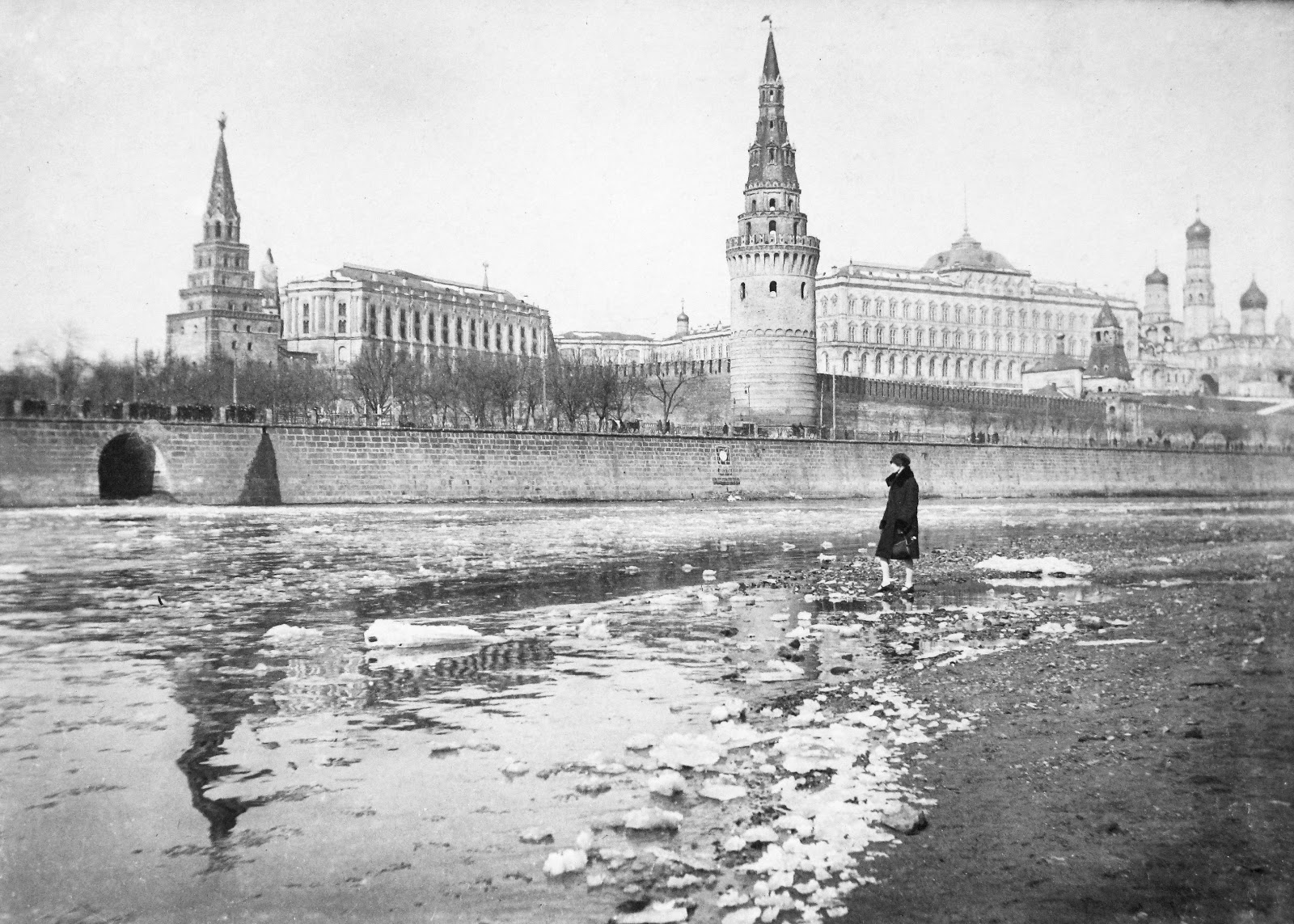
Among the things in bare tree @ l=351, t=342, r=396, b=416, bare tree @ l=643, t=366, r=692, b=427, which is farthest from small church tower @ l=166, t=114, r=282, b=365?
bare tree @ l=643, t=366, r=692, b=427

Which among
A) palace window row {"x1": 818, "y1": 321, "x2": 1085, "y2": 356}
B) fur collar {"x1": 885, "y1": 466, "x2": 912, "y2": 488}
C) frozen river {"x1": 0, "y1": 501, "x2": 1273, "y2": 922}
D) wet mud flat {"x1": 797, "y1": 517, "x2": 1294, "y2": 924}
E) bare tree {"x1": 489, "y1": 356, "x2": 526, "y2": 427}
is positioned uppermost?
palace window row {"x1": 818, "y1": 321, "x2": 1085, "y2": 356}

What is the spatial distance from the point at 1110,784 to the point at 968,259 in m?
119

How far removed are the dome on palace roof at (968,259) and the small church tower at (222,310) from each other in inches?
2754

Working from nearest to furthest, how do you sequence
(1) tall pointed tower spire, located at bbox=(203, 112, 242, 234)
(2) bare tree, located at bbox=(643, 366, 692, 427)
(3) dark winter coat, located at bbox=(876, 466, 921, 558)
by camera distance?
(3) dark winter coat, located at bbox=(876, 466, 921, 558) < (1) tall pointed tower spire, located at bbox=(203, 112, 242, 234) < (2) bare tree, located at bbox=(643, 366, 692, 427)

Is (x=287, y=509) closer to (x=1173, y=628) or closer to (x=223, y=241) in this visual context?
(x=223, y=241)

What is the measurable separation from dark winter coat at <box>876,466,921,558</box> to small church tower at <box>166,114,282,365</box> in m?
36.3

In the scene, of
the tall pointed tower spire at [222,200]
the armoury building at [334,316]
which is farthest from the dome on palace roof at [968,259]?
the tall pointed tower spire at [222,200]

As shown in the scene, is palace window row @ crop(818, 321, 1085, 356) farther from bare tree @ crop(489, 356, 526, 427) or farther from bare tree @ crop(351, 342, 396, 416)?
bare tree @ crop(351, 342, 396, 416)

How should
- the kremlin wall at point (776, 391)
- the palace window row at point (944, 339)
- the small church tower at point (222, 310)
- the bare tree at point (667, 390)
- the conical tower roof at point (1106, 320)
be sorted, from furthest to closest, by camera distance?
1. the palace window row at point (944, 339)
2. the conical tower roof at point (1106, 320)
3. the bare tree at point (667, 390)
4. the small church tower at point (222, 310)
5. the kremlin wall at point (776, 391)

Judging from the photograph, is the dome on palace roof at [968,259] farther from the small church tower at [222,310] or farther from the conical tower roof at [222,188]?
the conical tower roof at [222,188]

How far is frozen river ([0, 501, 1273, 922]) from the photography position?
4.07 m

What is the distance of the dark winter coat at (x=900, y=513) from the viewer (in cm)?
1123

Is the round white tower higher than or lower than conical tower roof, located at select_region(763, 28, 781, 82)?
lower

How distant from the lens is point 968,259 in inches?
4633
